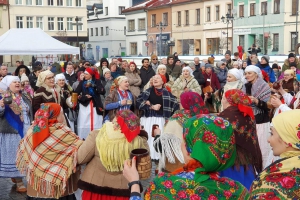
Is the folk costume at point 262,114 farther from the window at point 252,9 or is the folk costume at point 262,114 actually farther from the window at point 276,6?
the window at point 252,9

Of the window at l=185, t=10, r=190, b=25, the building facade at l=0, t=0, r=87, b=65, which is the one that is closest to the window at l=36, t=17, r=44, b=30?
the building facade at l=0, t=0, r=87, b=65

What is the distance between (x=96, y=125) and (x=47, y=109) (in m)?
5.13

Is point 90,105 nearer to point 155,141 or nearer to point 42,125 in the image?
point 155,141

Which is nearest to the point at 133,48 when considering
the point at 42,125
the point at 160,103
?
the point at 160,103

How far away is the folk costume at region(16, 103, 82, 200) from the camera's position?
470cm

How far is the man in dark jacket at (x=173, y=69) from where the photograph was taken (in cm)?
1562

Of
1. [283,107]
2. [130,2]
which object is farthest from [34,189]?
[130,2]

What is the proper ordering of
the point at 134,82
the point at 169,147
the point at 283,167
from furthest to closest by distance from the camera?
the point at 134,82, the point at 169,147, the point at 283,167

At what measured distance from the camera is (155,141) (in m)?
5.20

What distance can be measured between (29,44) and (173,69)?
15.8 feet

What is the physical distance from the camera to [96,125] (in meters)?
9.96

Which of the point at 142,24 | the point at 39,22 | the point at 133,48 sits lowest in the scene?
the point at 133,48

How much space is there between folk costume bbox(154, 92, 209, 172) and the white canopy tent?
10663mm

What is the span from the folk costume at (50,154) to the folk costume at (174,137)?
0.95 metres
